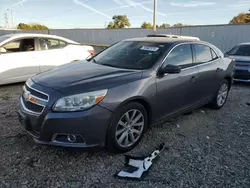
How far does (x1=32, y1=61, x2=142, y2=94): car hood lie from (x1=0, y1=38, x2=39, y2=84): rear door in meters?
3.20

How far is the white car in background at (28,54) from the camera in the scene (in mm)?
5930

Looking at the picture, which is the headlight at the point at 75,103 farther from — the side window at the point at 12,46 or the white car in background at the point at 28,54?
the side window at the point at 12,46

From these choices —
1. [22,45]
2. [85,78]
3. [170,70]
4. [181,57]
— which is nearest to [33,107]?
[85,78]

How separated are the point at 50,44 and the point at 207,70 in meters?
4.72

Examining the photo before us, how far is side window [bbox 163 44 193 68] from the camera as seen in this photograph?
3.55 m

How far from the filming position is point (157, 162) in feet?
9.39

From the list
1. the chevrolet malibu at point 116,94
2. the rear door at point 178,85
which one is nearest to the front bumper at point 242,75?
the chevrolet malibu at point 116,94

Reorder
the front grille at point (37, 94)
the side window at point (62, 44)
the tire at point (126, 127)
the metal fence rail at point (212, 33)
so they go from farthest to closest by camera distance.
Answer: the metal fence rail at point (212, 33), the side window at point (62, 44), the tire at point (126, 127), the front grille at point (37, 94)

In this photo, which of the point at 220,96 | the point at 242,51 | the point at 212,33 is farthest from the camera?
the point at 212,33

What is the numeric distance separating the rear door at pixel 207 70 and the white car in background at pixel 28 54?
4.34 m

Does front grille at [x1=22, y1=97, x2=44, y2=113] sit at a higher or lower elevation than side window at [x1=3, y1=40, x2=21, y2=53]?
lower

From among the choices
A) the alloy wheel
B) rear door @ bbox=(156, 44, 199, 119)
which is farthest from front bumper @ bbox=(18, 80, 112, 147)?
rear door @ bbox=(156, 44, 199, 119)

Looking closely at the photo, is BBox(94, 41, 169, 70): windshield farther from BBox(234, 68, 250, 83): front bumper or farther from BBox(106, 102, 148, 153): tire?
BBox(234, 68, 250, 83): front bumper

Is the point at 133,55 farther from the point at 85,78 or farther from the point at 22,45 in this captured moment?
the point at 22,45
